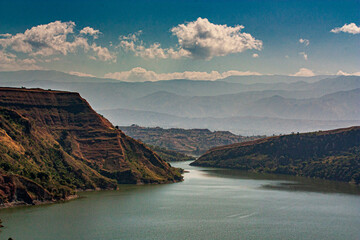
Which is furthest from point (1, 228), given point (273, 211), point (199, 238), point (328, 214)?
point (328, 214)

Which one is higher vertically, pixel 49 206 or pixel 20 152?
pixel 20 152

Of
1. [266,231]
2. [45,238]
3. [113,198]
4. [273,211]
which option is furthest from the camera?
[113,198]

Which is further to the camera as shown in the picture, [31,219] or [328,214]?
[328,214]

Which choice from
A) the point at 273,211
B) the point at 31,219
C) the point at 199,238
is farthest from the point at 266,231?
the point at 31,219

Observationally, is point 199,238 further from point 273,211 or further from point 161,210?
point 273,211

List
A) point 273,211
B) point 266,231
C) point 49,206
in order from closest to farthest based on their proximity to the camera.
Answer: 1. point 266,231
2. point 49,206
3. point 273,211

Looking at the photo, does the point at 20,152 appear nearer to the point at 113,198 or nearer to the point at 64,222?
the point at 113,198

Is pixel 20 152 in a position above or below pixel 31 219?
above
